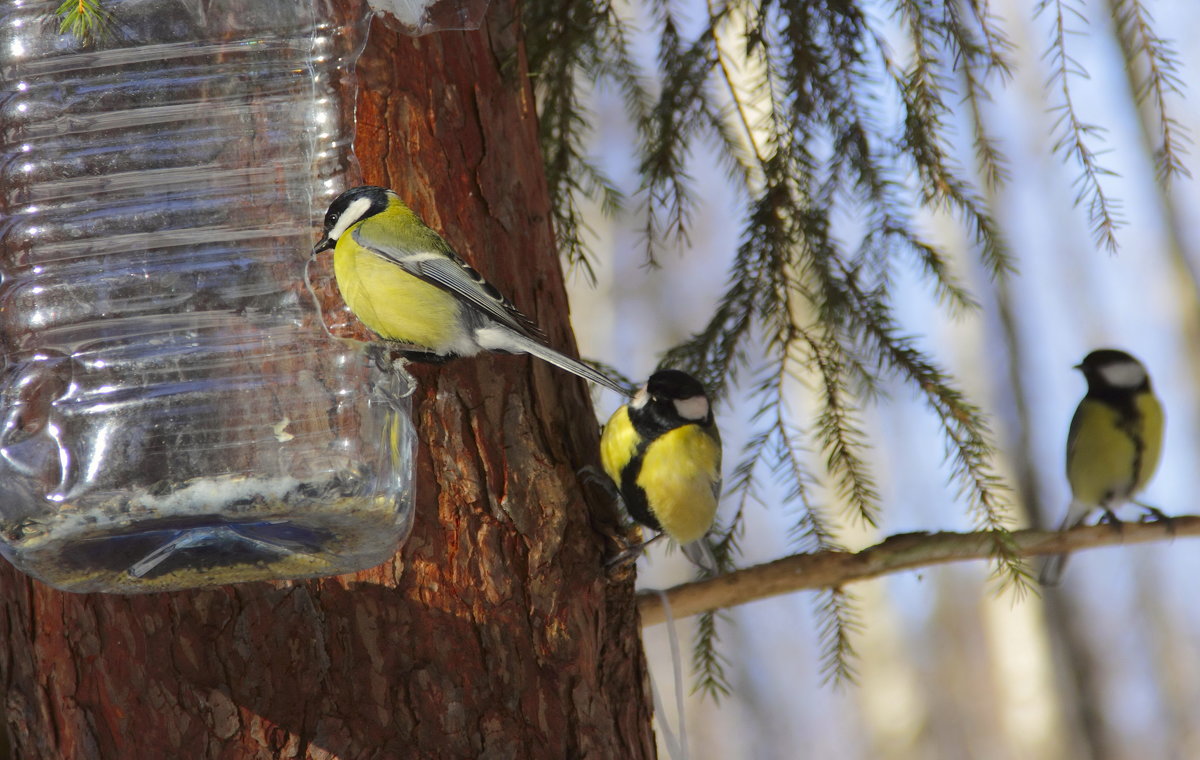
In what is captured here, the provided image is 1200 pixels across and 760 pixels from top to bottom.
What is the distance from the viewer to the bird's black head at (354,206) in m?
1.38

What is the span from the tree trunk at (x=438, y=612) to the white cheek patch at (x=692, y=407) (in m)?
0.22

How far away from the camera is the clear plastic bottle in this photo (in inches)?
46.5

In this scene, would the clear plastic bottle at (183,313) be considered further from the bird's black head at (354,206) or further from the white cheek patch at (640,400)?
the white cheek patch at (640,400)

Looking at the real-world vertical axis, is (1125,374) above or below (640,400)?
above

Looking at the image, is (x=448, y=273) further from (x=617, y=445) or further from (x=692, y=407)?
(x=692, y=407)

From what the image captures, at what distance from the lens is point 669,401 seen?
72.4 inches

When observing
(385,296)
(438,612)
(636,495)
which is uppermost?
(385,296)

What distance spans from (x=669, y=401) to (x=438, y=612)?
579 mm

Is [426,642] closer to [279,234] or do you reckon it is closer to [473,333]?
[473,333]

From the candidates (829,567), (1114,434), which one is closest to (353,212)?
(829,567)

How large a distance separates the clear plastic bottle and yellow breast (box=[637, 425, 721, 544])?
503mm

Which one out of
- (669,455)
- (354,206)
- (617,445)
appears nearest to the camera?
(354,206)

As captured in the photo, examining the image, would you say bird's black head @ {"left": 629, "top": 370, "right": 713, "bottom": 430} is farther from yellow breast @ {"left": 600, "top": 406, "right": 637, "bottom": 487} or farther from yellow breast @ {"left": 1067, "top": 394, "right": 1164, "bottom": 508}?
yellow breast @ {"left": 1067, "top": 394, "right": 1164, "bottom": 508}

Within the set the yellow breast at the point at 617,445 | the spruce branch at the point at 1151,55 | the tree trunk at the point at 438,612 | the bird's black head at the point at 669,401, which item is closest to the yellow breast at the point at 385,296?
the tree trunk at the point at 438,612
